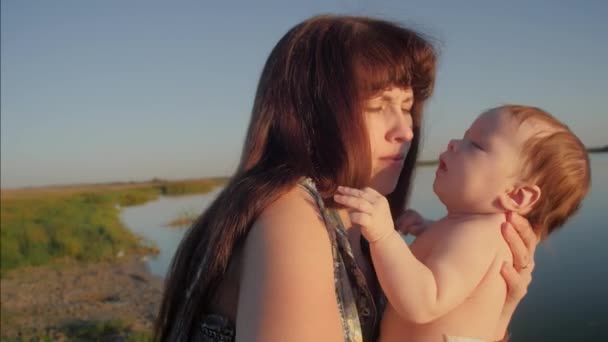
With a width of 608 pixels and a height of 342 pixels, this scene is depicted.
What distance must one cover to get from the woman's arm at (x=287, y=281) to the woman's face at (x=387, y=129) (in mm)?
530

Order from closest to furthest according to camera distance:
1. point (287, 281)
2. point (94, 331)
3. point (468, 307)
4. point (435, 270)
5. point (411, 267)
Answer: point (287, 281) < point (411, 267) < point (435, 270) < point (468, 307) < point (94, 331)

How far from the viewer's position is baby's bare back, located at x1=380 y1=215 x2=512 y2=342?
183 cm

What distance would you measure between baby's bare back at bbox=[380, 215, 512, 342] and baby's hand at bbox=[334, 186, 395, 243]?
34 cm

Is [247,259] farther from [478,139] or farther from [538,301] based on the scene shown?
[538,301]

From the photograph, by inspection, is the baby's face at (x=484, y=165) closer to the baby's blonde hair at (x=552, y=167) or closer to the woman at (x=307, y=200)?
the baby's blonde hair at (x=552, y=167)

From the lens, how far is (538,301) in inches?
308

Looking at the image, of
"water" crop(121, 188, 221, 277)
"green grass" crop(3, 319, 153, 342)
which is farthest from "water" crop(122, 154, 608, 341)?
"water" crop(121, 188, 221, 277)

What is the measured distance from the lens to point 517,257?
1.98 meters

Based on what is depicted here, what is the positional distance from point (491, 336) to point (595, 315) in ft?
21.4

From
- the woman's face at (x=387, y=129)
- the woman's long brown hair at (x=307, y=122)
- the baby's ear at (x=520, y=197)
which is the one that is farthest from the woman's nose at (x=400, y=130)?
the baby's ear at (x=520, y=197)

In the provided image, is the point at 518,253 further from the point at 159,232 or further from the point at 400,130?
the point at 159,232

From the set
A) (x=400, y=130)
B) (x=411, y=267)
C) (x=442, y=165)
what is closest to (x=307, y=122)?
(x=400, y=130)

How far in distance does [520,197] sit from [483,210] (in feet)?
0.49

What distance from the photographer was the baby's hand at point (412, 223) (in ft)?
7.47
